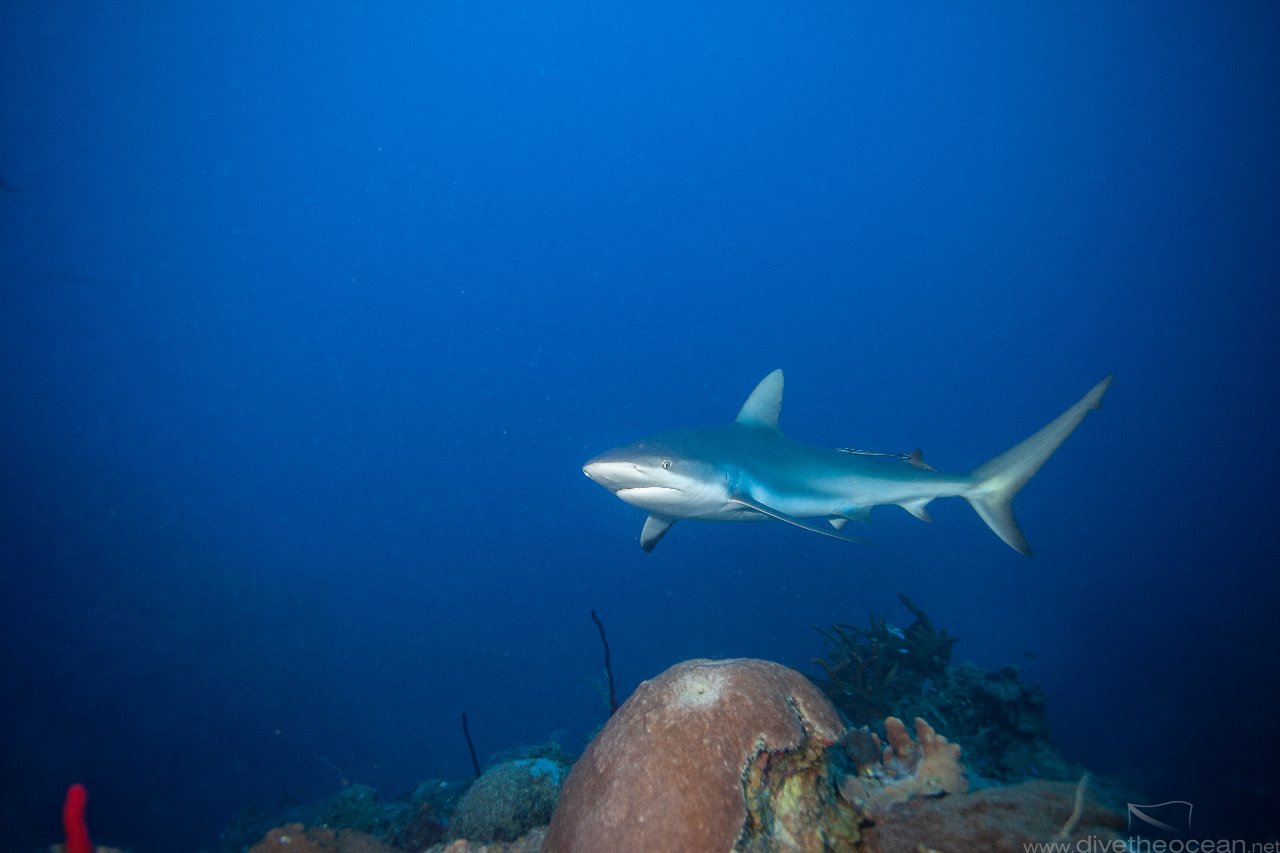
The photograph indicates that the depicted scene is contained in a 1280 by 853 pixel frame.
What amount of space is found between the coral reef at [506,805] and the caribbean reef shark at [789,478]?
128 inches

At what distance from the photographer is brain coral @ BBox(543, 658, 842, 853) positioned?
7.09 ft

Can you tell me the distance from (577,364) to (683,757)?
13724cm

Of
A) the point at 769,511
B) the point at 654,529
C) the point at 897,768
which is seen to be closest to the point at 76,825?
the point at 897,768

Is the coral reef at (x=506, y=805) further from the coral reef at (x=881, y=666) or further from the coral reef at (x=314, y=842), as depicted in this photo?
the coral reef at (x=881, y=666)

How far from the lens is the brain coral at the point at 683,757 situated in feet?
7.09

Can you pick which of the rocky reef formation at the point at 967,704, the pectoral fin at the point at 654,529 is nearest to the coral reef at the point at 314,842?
the pectoral fin at the point at 654,529

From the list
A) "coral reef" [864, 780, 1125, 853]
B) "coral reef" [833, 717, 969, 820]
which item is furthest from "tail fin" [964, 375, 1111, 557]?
"coral reef" [864, 780, 1125, 853]

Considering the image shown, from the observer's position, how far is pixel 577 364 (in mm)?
137125

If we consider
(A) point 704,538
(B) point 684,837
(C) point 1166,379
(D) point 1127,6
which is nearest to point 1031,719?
(B) point 684,837

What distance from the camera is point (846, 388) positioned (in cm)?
9456

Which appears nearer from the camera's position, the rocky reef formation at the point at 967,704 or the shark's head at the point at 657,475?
the shark's head at the point at 657,475

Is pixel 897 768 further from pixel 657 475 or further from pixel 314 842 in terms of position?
pixel 314 842

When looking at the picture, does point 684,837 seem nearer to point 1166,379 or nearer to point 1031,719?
point 1031,719

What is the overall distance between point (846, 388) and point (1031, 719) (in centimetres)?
9504
